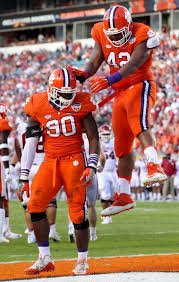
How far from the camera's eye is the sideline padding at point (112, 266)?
5.84m

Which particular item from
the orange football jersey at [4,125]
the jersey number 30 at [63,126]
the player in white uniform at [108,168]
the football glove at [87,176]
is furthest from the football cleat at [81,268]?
the player in white uniform at [108,168]

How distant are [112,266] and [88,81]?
1889cm

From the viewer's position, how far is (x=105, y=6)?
109 ft

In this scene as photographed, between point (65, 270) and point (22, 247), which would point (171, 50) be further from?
point (65, 270)

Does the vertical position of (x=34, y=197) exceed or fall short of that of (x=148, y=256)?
it exceeds it

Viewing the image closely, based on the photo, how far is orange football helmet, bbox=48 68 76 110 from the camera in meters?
5.93

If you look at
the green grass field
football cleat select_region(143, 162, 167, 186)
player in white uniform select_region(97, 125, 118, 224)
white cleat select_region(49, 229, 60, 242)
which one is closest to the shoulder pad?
football cleat select_region(143, 162, 167, 186)

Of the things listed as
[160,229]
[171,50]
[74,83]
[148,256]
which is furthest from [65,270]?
[171,50]

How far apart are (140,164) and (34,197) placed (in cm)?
1278

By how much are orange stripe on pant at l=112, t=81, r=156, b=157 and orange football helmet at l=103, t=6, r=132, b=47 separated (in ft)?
1.60

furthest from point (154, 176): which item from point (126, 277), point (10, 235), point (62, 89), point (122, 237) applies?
point (10, 235)

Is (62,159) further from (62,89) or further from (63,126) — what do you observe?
(62,89)

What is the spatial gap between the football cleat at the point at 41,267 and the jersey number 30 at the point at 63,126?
3.86ft

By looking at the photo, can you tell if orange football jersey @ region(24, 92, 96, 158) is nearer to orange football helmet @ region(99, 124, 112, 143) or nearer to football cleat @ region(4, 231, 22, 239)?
football cleat @ region(4, 231, 22, 239)
